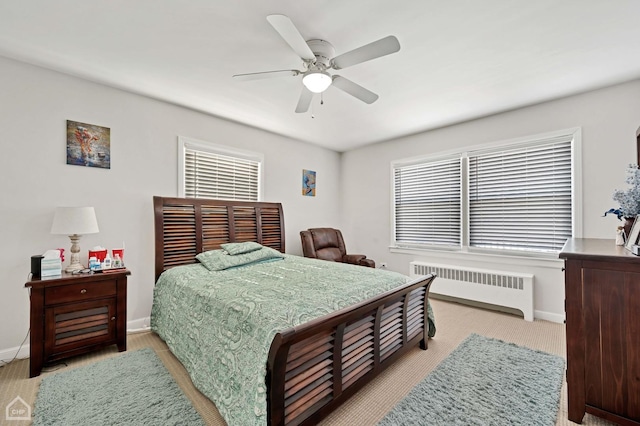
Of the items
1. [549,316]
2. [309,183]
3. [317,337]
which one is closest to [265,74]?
[317,337]

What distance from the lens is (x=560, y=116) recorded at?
130 inches

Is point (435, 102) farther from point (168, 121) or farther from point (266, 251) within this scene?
point (168, 121)

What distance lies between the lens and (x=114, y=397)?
76.5 inches

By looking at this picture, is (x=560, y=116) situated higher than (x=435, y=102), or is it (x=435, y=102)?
(x=435, y=102)

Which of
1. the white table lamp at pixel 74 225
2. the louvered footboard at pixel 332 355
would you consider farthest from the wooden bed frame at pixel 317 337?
the white table lamp at pixel 74 225

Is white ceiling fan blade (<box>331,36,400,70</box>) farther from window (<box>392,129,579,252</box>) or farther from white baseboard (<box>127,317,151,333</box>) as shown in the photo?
white baseboard (<box>127,317,151,333</box>)

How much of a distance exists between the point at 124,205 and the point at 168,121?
115 cm

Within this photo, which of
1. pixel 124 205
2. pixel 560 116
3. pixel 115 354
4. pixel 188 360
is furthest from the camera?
pixel 560 116

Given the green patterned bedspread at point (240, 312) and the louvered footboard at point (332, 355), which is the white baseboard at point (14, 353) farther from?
the louvered footboard at point (332, 355)

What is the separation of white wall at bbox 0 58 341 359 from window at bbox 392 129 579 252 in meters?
3.09

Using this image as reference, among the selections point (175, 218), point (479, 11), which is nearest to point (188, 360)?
point (175, 218)

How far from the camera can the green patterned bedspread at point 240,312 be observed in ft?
5.05

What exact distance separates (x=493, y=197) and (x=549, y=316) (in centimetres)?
163

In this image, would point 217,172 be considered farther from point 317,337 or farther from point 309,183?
point 317,337
